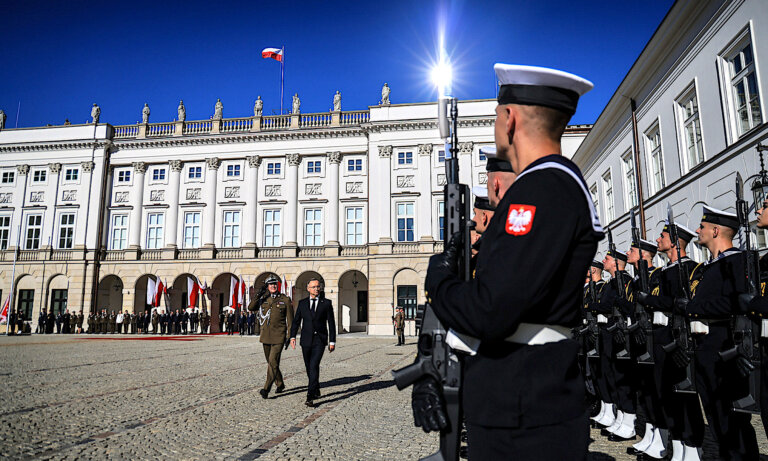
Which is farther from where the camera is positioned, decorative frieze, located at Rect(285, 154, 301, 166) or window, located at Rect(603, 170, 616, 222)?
decorative frieze, located at Rect(285, 154, 301, 166)

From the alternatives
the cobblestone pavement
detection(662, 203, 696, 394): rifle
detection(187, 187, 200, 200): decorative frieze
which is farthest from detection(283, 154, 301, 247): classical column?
detection(662, 203, 696, 394): rifle

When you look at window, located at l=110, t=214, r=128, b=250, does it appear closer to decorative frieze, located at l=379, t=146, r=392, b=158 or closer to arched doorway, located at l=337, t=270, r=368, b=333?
arched doorway, located at l=337, t=270, r=368, b=333

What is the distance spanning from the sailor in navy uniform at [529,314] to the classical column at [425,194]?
31879 millimetres

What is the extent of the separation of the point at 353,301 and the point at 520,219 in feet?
118

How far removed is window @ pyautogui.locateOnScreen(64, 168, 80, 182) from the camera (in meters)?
38.4

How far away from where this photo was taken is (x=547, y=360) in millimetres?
1597

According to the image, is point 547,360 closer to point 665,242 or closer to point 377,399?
point 665,242

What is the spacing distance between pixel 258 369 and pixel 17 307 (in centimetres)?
3381

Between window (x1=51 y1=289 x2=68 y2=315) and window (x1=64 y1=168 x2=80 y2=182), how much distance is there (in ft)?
27.3

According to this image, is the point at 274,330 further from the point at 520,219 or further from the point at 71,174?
the point at 71,174

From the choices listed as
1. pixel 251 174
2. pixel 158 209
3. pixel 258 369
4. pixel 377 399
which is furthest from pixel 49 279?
pixel 377 399

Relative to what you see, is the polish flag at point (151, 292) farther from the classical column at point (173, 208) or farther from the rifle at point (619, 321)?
the rifle at point (619, 321)

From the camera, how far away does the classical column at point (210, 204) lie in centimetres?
3650

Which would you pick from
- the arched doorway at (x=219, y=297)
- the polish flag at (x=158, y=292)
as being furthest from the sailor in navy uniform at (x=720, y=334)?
the polish flag at (x=158, y=292)
